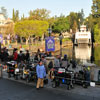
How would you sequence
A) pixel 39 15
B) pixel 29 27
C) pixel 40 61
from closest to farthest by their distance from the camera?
pixel 40 61 < pixel 29 27 < pixel 39 15

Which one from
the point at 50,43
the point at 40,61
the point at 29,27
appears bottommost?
the point at 40,61

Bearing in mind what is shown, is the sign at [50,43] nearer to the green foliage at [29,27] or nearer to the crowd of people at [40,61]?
the crowd of people at [40,61]

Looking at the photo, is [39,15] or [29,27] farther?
[39,15]

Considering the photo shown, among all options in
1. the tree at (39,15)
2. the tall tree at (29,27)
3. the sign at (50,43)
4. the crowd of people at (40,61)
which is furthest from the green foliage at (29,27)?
the sign at (50,43)

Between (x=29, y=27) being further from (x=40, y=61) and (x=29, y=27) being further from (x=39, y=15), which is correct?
(x=40, y=61)

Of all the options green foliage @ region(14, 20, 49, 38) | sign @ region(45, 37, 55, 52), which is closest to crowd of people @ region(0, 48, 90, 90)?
sign @ region(45, 37, 55, 52)

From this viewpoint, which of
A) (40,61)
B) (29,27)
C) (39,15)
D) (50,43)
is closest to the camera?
(40,61)

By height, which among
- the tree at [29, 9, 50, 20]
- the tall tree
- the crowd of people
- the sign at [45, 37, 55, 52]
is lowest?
the crowd of people

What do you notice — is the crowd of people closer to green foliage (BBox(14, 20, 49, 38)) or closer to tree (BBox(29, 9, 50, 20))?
green foliage (BBox(14, 20, 49, 38))

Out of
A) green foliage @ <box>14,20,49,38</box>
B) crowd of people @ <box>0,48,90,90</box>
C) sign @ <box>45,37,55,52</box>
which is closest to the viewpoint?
crowd of people @ <box>0,48,90,90</box>

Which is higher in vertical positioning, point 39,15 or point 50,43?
point 39,15

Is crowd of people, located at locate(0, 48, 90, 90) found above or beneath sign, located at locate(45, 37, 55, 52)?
beneath

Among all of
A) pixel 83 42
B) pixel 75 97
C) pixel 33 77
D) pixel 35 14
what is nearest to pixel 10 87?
pixel 33 77

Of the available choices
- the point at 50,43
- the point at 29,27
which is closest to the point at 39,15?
the point at 29,27
